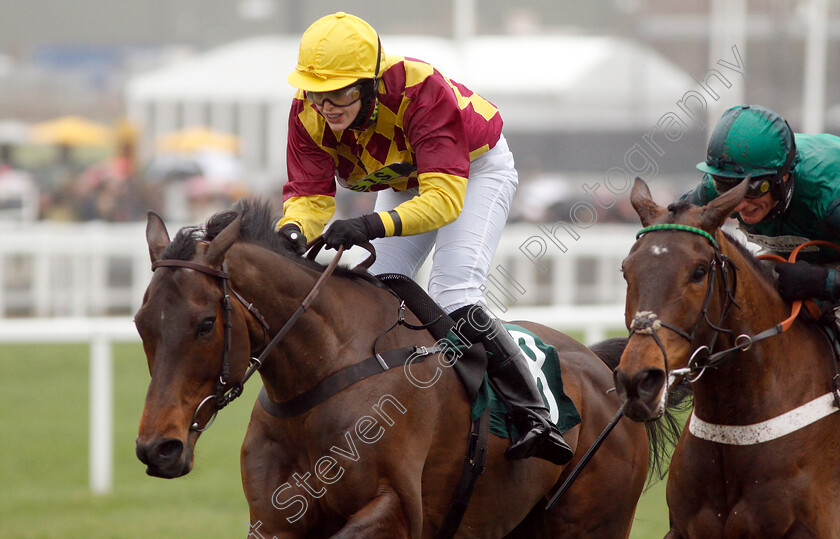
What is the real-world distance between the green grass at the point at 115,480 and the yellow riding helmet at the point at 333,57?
1.71m

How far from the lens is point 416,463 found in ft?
11.4

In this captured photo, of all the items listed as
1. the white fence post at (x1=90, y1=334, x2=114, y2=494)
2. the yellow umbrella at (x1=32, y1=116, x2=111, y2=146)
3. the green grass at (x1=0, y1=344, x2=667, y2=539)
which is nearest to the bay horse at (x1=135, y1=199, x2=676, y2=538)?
the green grass at (x1=0, y1=344, x2=667, y2=539)

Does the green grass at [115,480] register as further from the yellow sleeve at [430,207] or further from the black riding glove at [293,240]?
the yellow sleeve at [430,207]

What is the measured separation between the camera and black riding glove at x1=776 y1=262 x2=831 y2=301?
3541 millimetres

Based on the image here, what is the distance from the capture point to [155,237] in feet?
10.8

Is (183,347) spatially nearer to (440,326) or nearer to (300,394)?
(300,394)

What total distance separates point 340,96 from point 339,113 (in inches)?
2.5

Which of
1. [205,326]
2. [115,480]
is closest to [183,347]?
[205,326]

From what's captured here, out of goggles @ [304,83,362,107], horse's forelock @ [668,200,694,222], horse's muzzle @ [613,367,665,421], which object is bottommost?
horse's muzzle @ [613,367,665,421]

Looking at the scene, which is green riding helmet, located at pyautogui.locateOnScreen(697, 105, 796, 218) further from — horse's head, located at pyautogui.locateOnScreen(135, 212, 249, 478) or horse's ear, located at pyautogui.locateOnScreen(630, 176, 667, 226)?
horse's head, located at pyautogui.locateOnScreen(135, 212, 249, 478)

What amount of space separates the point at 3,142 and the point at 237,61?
5938 millimetres

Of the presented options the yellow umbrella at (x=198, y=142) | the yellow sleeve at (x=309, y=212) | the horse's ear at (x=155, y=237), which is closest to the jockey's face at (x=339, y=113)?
the yellow sleeve at (x=309, y=212)

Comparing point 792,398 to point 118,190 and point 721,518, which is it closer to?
point 721,518

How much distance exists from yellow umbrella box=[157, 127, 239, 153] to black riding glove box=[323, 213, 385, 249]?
54.9 feet
